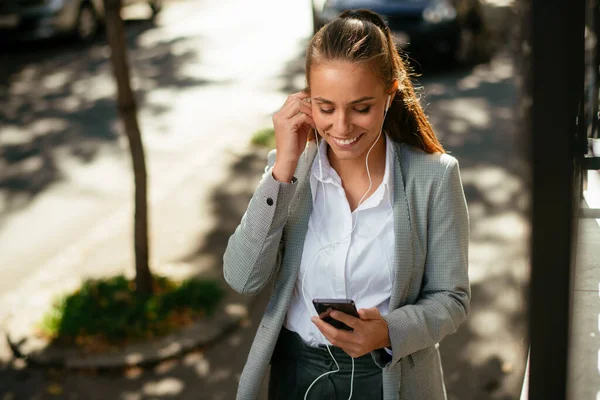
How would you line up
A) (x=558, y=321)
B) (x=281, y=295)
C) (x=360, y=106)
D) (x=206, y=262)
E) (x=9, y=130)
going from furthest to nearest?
(x=9, y=130)
(x=206, y=262)
(x=281, y=295)
(x=360, y=106)
(x=558, y=321)

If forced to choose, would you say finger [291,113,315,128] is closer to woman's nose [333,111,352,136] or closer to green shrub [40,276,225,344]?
woman's nose [333,111,352,136]

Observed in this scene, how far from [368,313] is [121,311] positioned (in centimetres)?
349

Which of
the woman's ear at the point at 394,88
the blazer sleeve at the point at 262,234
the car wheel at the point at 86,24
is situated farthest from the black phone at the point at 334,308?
the car wheel at the point at 86,24

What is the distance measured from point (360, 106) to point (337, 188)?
0.31 meters

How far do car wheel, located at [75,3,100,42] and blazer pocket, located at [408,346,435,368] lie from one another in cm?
1375

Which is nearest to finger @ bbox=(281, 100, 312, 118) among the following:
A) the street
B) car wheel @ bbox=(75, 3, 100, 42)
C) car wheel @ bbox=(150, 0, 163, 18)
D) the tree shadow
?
the street

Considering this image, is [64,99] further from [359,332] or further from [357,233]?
[359,332]

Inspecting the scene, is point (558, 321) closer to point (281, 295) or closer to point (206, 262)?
point (281, 295)

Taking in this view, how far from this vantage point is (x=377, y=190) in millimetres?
2463

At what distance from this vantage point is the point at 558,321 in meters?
1.08

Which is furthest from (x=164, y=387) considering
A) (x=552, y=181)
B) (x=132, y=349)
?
(x=552, y=181)

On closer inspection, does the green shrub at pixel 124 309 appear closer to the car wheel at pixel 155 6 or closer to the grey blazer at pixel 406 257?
the grey blazer at pixel 406 257

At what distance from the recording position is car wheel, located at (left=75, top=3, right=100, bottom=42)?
1519cm

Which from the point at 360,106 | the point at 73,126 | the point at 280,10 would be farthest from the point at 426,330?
the point at 280,10
